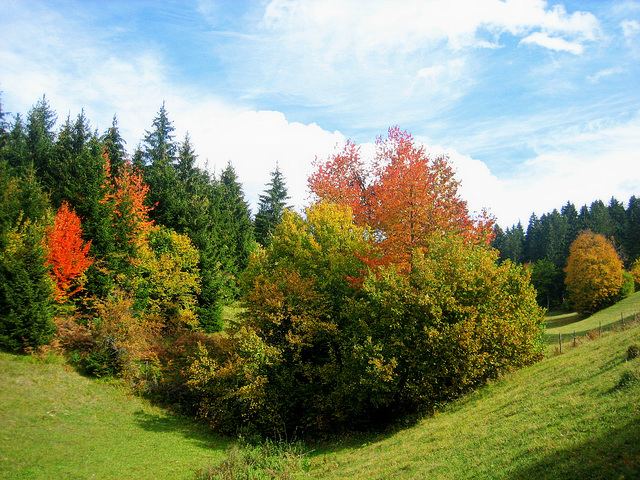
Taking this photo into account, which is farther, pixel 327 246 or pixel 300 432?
pixel 327 246

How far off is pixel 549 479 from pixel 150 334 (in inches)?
1201

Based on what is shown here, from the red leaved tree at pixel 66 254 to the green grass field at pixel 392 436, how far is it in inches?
248

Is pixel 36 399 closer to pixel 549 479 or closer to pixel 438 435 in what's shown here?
pixel 438 435

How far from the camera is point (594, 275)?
55531 mm

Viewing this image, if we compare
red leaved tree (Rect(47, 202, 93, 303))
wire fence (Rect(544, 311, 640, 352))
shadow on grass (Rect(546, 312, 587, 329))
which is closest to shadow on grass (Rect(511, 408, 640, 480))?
wire fence (Rect(544, 311, 640, 352))

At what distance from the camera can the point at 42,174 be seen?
1626 inches

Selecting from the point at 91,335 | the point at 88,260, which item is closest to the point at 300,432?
the point at 91,335

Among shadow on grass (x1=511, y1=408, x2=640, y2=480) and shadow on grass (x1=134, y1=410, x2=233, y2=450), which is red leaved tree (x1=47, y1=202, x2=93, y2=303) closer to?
shadow on grass (x1=134, y1=410, x2=233, y2=450)

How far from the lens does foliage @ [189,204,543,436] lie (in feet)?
63.4

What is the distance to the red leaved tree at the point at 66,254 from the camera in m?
28.8

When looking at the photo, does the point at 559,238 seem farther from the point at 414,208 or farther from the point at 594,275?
the point at 414,208

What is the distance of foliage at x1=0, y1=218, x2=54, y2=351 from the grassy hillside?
2064 cm

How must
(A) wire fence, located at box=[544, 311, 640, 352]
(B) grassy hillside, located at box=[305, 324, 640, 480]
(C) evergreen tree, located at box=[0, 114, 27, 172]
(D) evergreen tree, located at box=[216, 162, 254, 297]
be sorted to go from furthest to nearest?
(D) evergreen tree, located at box=[216, 162, 254, 297]
(C) evergreen tree, located at box=[0, 114, 27, 172]
(A) wire fence, located at box=[544, 311, 640, 352]
(B) grassy hillside, located at box=[305, 324, 640, 480]

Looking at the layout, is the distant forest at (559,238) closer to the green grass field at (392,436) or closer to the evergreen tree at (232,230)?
the evergreen tree at (232,230)
